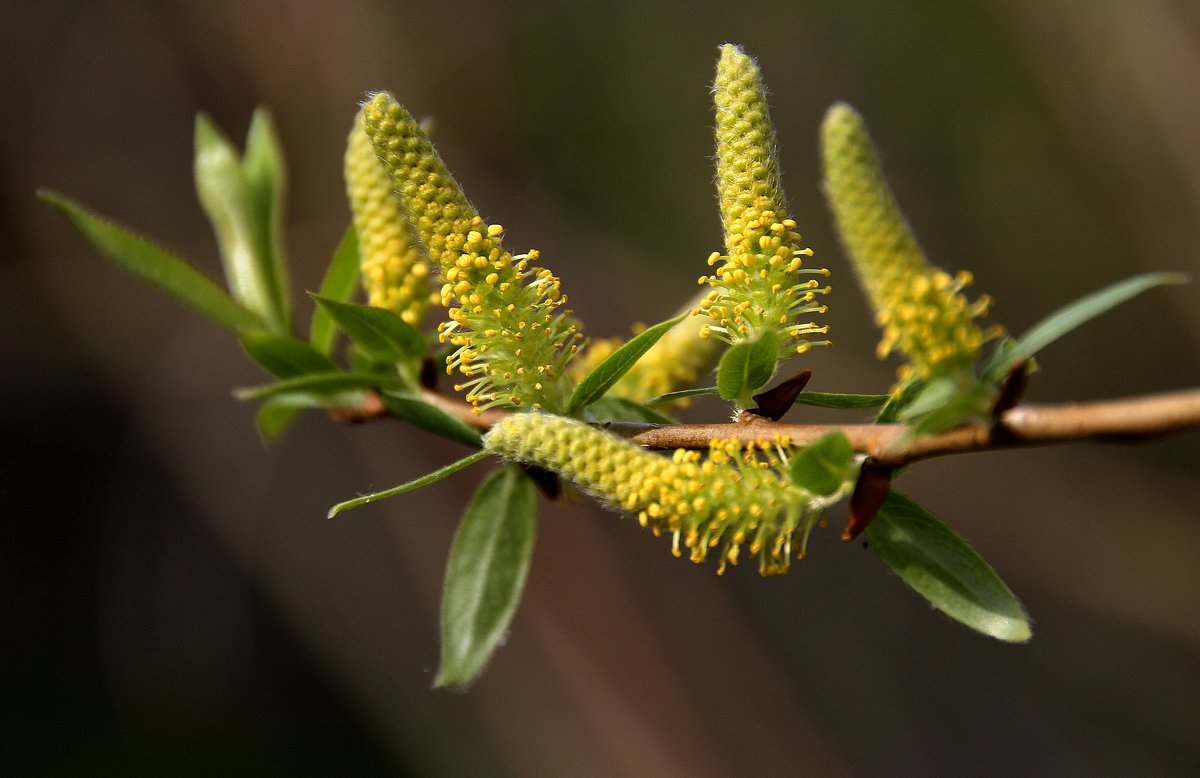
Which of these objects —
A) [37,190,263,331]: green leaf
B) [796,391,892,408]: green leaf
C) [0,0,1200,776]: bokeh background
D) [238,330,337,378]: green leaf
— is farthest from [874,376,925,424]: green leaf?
[0,0,1200,776]: bokeh background

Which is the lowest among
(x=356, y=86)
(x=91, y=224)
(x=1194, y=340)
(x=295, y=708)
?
(x=1194, y=340)

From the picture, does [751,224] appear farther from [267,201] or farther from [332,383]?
[267,201]

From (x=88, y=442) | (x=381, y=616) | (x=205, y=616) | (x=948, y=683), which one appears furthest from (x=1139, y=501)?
(x=88, y=442)

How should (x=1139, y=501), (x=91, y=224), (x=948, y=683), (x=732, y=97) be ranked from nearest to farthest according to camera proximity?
1. (x=732, y=97)
2. (x=91, y=224)
3. (x=1139, y=501)
4. (x=948, y=683)

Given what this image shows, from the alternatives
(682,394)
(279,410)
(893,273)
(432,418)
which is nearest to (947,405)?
(893,273)

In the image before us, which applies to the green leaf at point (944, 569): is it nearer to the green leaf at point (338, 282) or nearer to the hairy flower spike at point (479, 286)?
the hairy flower spike at point (479, 286)

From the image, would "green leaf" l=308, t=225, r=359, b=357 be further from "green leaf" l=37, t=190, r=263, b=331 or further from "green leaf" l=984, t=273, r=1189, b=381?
"green leaf" l=984, t=273, r=1189, b=381

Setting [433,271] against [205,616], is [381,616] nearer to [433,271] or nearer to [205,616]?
[205,616]
